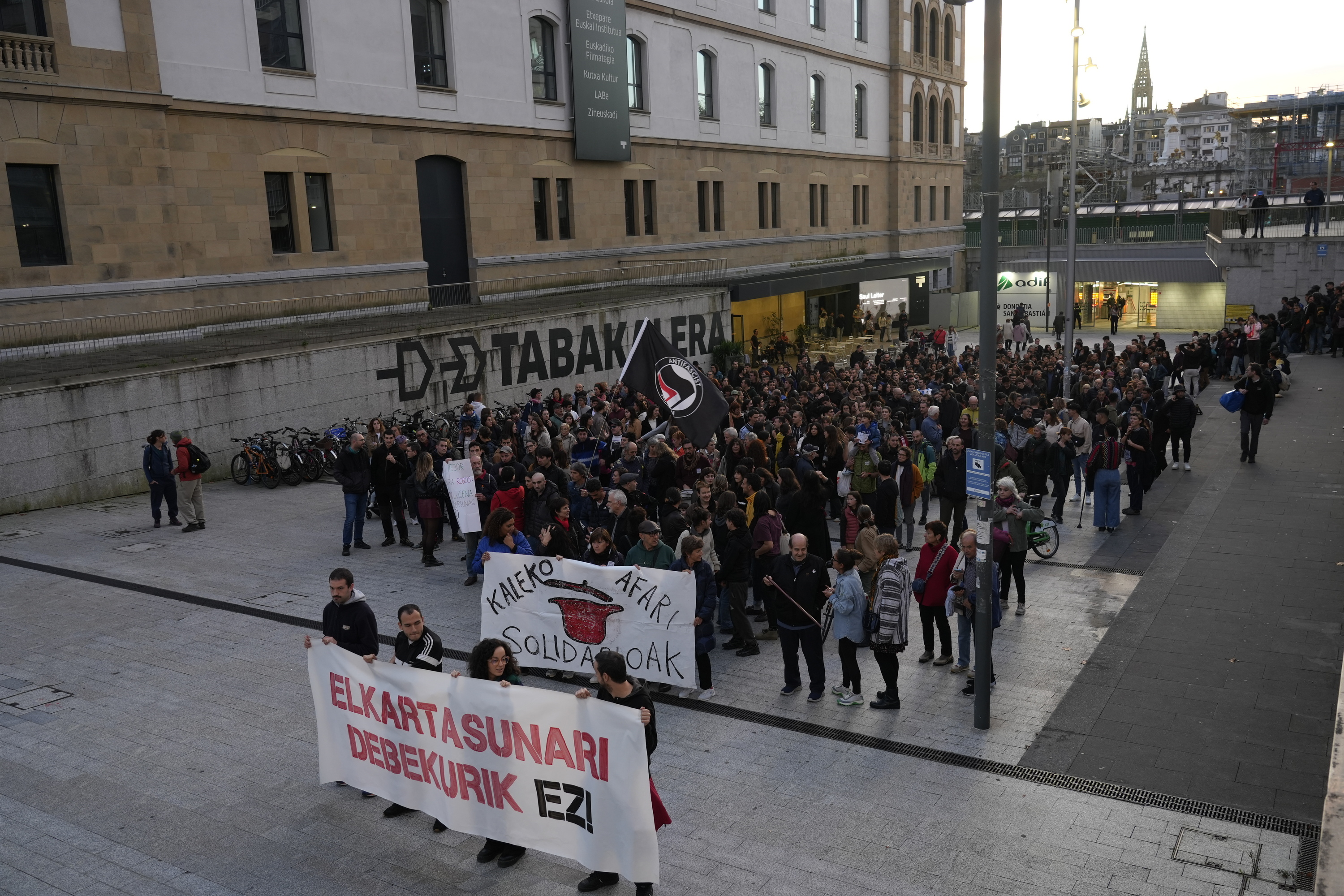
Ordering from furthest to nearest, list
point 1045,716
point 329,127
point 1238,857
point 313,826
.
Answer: point 329,127
point 1045,716
point 313,826
point 1238,857

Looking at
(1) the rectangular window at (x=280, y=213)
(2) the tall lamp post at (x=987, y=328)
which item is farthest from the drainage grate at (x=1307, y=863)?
(1) the rectangular window at (x=280, y=213)

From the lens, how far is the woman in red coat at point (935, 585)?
10.6 m

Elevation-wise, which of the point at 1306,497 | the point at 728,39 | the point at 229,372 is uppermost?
the point at 728,39

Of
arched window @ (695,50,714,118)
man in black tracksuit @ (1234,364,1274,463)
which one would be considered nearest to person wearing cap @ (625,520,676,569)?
man in black tracksuit @ (1234,364,1274,463)

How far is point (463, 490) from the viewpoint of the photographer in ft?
47.4

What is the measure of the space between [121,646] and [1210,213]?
51436 mm

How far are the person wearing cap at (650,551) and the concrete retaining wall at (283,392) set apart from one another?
1247 centimetres

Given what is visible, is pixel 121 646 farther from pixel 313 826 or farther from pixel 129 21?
pixel 129 21

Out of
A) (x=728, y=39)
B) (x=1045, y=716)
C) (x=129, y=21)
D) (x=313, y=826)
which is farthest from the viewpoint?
(x=728, y=39)

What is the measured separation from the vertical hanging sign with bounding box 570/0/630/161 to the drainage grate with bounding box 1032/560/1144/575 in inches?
1028

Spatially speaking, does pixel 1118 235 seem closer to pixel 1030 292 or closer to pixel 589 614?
pixel 1030 292

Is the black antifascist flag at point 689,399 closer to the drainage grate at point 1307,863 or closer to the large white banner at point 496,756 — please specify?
the large white banner at point 496,756

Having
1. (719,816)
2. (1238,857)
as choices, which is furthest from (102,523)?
(1238,857)

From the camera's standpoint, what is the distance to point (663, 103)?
4081 cm
